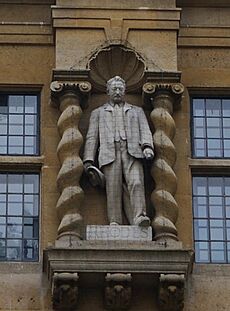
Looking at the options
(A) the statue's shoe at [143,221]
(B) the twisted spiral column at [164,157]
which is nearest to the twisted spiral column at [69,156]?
(A) the statue's shoe at [143,221]

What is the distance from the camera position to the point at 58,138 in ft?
79.7

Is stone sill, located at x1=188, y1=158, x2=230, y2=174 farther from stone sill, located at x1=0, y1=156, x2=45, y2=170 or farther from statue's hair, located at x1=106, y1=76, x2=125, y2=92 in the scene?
stone sill, located at x1=0, y1=156, x2=45, y2=170

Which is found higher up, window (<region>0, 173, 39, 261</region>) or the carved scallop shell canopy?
the carved scallop shell canopy

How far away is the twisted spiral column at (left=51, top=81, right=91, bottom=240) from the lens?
76.9 feet

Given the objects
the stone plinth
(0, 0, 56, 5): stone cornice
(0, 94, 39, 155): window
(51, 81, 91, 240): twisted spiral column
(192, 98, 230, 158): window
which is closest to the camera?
the stone plinth

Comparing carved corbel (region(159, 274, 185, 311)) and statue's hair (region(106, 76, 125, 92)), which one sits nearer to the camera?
Answer: carved corbel (region(159, 274, 185, 311))

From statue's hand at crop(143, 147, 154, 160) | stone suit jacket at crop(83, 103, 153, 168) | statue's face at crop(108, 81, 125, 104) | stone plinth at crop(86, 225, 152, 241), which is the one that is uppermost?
statue's face at crop(108, 81, 125, 104)

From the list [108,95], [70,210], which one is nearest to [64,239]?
[70,210]

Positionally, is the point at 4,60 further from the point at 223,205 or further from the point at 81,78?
the point at 223,205

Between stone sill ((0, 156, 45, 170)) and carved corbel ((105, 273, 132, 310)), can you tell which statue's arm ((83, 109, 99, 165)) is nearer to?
stone sill ((0, 156, 45, 170))

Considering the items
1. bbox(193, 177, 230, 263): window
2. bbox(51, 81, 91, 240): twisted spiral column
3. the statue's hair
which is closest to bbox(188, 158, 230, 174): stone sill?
bbox(193, 177, 230, 263): window

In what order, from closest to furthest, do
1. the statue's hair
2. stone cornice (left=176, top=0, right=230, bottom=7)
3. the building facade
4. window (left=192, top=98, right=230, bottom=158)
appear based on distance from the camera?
the building facade, the statue's hair, window (left=192, top=98, right=230, bottom=158), stone cornice (left=176, top=0, right=230, bottom=7)

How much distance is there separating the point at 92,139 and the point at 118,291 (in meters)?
2.09

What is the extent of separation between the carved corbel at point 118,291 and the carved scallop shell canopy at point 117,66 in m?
2.79
